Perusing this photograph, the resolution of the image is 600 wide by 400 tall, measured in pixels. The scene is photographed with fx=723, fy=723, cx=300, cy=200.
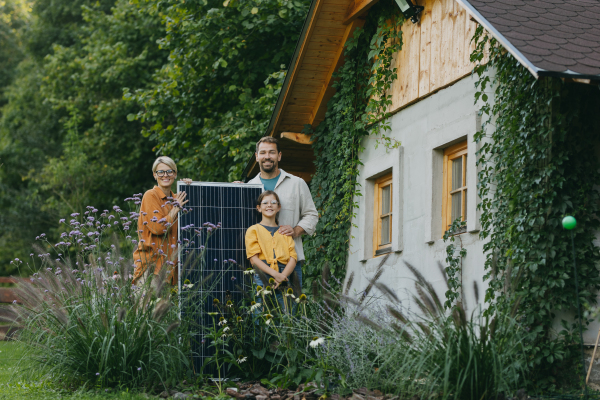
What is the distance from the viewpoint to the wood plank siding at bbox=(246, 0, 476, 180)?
7.48m

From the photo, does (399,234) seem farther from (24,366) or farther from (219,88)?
(219,88)

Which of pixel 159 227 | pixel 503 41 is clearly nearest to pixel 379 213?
pixel 159 227

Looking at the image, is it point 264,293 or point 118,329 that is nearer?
point 118,329

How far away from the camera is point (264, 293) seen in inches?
215

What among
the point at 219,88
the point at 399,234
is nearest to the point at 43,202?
the point at 219,88

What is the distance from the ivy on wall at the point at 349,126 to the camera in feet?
29.4

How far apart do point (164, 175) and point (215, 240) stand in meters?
0.75

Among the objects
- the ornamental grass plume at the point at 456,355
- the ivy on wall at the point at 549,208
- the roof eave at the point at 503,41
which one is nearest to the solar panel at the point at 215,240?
the ornamental grass plume at the point at 456,355

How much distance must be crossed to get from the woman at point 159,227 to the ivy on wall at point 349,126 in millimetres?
3293

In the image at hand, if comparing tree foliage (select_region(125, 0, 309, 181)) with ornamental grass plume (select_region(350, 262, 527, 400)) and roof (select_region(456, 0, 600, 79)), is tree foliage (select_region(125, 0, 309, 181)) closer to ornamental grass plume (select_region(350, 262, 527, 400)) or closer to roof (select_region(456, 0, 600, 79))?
roof (select_region(456, 0, 600, 79))

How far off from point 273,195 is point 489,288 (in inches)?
77.2

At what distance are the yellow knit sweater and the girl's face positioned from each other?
0.13 m

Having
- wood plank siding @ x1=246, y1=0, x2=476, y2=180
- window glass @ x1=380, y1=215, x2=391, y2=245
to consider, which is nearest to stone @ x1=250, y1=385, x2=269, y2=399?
wood plank siding @ x1=246, y1=0, x2=476, y2=180

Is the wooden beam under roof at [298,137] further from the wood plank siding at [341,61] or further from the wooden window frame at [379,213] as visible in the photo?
the wooden window frame at [379,213]
